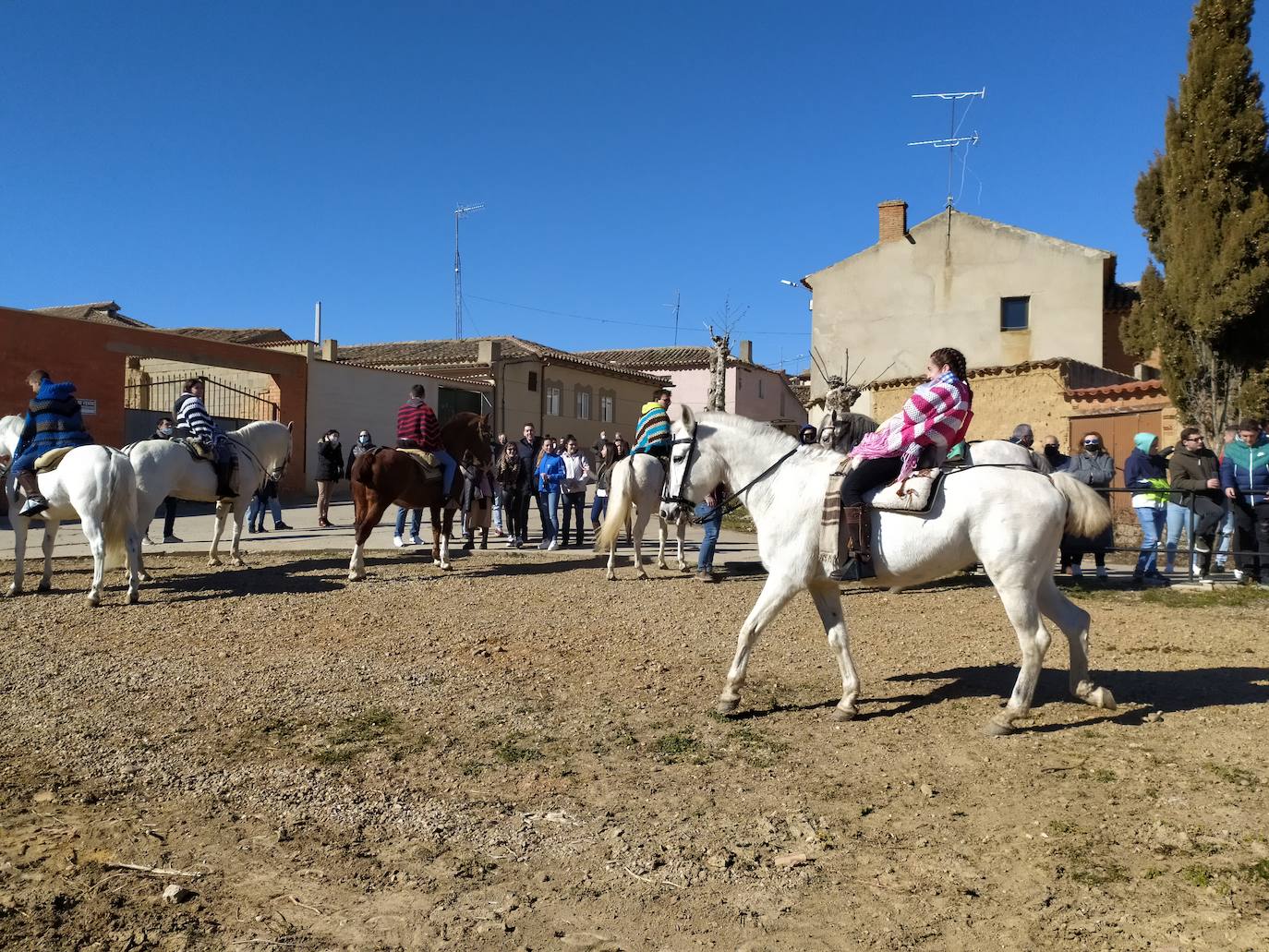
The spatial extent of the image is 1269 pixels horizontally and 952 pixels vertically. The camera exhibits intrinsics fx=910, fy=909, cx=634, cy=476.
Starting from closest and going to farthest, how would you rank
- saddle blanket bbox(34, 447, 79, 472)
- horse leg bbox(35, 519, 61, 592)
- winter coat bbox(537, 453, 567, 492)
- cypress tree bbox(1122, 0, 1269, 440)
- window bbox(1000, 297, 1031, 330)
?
saddle blanket bbox(34, 447, 79, 472)
horse leg bbox(35, 519, 61, 592)
winter coat bbox(537, 453, 567, 492)
cypress tree bbox(1122, 0, 1269, 440)
window bbox(1000, 297, 1031, 330)

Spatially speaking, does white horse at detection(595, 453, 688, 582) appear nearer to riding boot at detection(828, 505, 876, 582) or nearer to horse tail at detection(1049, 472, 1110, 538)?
riding boot at detection(828, 505, 876, 582)

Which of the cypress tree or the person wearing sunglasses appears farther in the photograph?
the cypress tree

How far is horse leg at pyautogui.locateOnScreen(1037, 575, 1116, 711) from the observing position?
5.48m

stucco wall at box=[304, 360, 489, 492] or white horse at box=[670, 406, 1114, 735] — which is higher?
stucco wall at box=[304, 360, 489, 492]

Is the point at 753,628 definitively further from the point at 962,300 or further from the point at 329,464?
the point at 962,300

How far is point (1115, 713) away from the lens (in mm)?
5461

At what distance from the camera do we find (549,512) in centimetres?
1479

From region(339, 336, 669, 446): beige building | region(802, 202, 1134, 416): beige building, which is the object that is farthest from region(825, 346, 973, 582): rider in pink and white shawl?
region(339, 336, 669, 446): beige building

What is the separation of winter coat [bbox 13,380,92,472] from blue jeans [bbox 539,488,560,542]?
690cm

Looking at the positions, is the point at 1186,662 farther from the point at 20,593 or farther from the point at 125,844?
the point at 20,593

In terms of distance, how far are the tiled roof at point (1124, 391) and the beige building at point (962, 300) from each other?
5.82 meters

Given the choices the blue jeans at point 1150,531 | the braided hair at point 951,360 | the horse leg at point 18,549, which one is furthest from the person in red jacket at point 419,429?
the blue jeans at point 1150,531

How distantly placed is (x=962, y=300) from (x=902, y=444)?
994 inches

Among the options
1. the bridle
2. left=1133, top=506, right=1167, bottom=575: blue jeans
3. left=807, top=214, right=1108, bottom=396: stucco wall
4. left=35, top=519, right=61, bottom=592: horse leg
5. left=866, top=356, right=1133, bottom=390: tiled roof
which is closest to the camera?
the bridle
